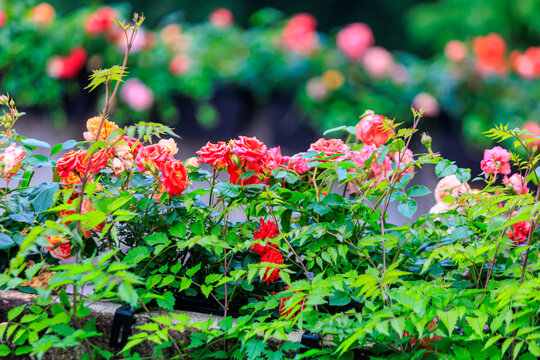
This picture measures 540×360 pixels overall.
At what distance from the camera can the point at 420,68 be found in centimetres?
373

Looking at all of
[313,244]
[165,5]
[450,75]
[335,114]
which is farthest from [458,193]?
[165,5]

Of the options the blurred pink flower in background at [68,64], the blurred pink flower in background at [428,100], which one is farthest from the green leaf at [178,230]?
the blurred pink flower in background at [68,64]

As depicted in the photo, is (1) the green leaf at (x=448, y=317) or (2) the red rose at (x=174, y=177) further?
(2) the red rose at (x=174, y=177)

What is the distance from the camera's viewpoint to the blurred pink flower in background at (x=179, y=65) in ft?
12.0

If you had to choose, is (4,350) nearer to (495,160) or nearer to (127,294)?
(127,294)

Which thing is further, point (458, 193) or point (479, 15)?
point (479, 15)

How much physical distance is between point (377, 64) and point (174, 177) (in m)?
2.78

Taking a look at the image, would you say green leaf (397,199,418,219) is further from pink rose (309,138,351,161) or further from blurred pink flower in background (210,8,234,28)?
blurred pink flower in background (210,8,234,28)

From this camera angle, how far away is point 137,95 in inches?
142

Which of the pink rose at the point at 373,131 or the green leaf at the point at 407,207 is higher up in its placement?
the pink rose at the point at 373,131

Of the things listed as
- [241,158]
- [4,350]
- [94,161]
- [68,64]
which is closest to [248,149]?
[241,158]

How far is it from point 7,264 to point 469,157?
2.97 m

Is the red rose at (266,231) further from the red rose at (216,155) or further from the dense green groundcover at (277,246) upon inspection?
the red rose at (216,155)

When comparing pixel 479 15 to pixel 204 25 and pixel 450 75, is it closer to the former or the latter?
pixel 450 75
